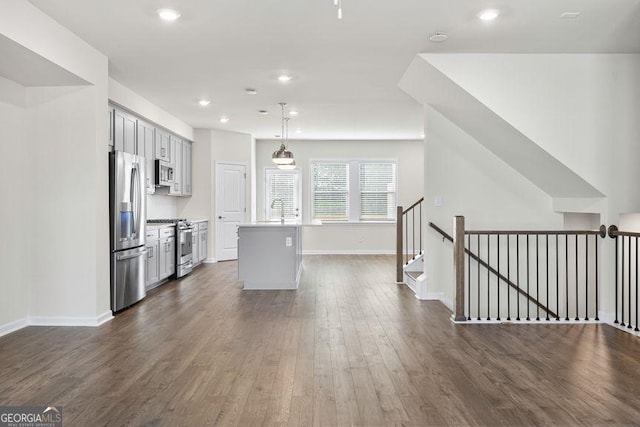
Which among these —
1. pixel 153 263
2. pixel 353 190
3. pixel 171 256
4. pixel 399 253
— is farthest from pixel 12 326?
pixel 353 190

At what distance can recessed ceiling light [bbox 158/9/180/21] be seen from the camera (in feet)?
12.5

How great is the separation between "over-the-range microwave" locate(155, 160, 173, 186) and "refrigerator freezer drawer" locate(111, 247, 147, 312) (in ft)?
6.65

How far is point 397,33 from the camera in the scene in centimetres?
A: 431

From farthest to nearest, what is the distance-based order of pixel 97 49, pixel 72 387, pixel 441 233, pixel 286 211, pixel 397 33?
pixel 286 211, pixel 441 233, pixel 97 49, pixel 397 33, pixel 72 387

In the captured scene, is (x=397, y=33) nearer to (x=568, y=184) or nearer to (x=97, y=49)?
(x=568, y=184)

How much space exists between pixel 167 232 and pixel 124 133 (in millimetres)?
1703

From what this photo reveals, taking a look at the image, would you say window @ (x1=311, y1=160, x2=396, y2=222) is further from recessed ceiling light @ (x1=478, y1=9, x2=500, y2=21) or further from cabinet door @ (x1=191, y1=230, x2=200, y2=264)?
recessed ceiling light @ (x1=478, y1=9, x2=500, y2=21)

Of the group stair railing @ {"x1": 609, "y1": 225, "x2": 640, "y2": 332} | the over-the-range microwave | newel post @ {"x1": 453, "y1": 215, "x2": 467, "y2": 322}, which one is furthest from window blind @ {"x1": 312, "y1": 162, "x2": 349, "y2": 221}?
stair railing @ {"x1": 609, "y1": 225, "x2": 640, "y2": 332}

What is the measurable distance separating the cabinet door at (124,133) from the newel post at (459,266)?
4264 millimetres

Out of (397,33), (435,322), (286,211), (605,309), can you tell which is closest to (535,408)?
(435,322)

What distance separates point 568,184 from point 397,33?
2632 mm

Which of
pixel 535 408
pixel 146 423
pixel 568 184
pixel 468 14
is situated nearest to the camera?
pixel 146 423

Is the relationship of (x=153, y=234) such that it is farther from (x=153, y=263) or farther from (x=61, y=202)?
(x=61, y=202)

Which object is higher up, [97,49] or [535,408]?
[97,49]
